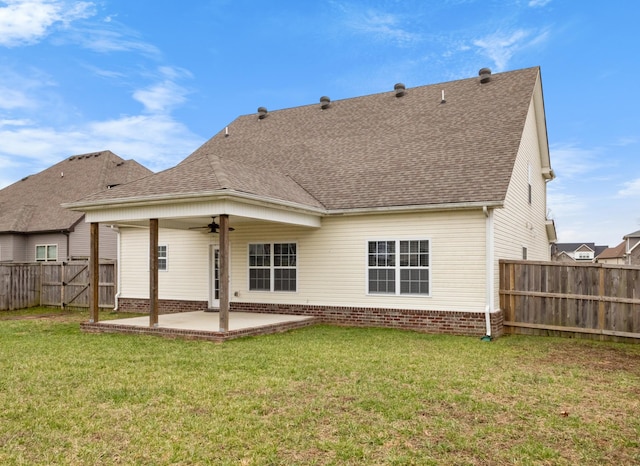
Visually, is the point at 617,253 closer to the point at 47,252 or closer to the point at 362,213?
the point at 362,213

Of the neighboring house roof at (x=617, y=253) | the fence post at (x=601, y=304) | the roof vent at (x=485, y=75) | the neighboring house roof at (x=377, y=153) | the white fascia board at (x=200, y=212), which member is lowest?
the fence post at (x=601, y=304)

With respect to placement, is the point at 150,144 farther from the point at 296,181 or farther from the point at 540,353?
the point at 540,353

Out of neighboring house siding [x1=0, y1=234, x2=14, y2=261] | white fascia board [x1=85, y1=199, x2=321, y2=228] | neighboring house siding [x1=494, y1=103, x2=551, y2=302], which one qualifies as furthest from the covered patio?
neighboring house siding [x1=0, y1=234, x2=14, y2=261]

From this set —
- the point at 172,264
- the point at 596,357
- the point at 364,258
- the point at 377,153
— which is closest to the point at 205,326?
the point at 364,258

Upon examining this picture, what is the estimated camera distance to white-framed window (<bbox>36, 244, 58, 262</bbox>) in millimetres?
24672

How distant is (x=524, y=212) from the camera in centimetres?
1488

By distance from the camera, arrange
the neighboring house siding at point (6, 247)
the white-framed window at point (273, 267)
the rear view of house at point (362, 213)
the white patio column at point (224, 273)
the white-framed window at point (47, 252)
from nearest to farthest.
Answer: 1. the white patio column at point (224, 273)
2. the rear view of house at point (362, 213)
3. the white-framed window at point (273, 267)
4. the white-framed window at point (47, 252)
5. the neighboring house siding at point (6, 247)

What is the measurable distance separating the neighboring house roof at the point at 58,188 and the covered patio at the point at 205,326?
14.2m

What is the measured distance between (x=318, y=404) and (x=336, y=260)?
7.63 m

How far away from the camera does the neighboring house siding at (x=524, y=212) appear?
40.2 feet

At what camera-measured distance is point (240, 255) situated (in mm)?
14641

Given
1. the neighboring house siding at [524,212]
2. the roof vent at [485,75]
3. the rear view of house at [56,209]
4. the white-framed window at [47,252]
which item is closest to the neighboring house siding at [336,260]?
the neighboring house siding at [524,212]

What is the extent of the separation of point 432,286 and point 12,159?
108 feet

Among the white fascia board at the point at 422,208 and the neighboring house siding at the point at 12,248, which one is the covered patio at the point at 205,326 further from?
the neighboring house siding at the point at 12,248
